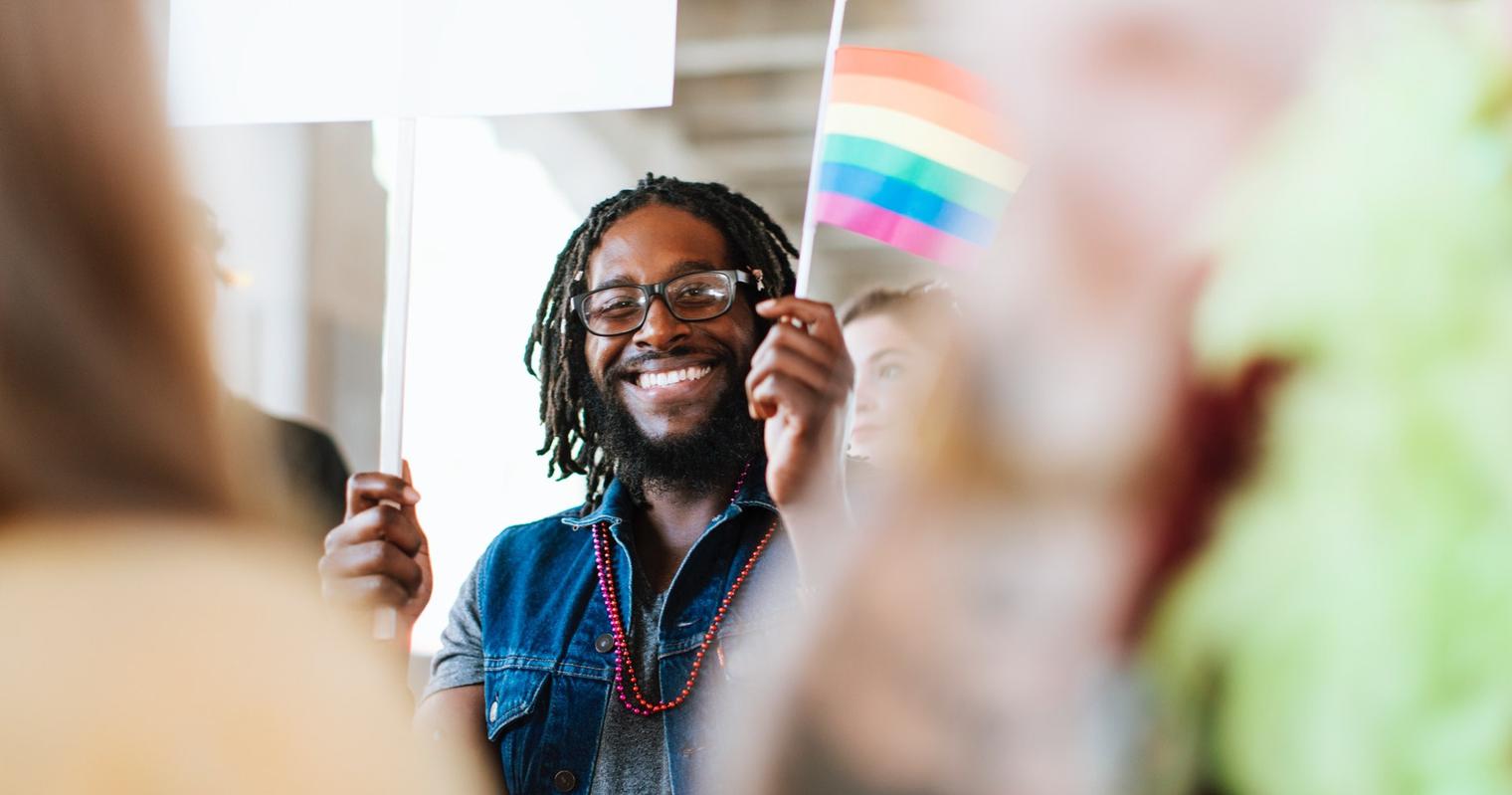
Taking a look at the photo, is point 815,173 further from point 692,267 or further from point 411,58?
point 411,58

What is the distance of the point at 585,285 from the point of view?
68 centimetres

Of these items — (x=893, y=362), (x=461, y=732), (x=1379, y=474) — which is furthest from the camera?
(x=461, y=732)

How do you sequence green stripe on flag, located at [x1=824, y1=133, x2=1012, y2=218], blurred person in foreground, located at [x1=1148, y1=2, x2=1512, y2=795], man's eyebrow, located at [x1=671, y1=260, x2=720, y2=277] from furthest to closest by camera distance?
man's eyebrow, located at [x1=671, y1=260, x2=720, y2=277] → green stripe on flag, located at [x1=824, y1=133, x2=1012, y2=218] → blurred person in foreground, located at [x1=1148, y1=2, x2=1512, y2=795]

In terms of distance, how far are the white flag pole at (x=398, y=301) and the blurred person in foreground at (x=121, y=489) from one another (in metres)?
0.17

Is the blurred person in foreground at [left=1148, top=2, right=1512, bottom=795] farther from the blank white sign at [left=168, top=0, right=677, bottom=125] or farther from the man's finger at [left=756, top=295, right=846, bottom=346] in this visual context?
the blank white sign at [left=168, top=0, right=677, bottom=125]

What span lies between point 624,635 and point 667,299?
0.65 ft

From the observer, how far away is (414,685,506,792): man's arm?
68cm

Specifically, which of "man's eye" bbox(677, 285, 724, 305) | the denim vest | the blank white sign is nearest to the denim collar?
the denim vest

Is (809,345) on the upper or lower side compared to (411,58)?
lower

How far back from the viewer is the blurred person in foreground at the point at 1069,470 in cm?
46

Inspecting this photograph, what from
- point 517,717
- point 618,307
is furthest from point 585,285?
point 517,717

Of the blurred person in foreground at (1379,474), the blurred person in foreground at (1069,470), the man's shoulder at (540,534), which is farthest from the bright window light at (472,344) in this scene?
the blurred person in foreground at (1379,474)

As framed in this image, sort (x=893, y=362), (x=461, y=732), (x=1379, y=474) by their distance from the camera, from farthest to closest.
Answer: (x=461, y=732) → (x=893, y=362) → (x=1379, y=474)

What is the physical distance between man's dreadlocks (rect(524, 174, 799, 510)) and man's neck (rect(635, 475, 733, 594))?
0.03 metres
